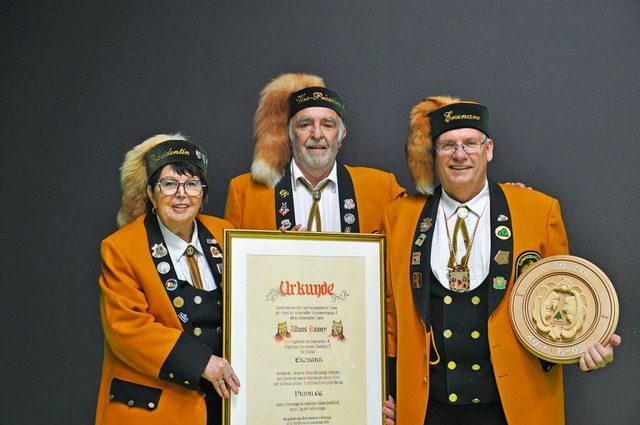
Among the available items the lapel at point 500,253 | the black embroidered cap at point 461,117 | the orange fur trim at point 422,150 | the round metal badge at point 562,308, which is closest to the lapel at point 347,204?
the orange fur trim at point 422,150

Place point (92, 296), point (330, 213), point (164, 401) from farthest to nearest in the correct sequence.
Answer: point (92, 296) → point (330, 213) → point (164, 401)

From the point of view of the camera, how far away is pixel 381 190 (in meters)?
3.70

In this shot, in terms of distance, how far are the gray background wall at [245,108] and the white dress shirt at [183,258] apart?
1.27 m

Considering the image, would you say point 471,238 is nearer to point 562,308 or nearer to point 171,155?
point 562,308

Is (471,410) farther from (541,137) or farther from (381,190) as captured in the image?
(541,137)

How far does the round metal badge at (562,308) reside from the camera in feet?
8.94

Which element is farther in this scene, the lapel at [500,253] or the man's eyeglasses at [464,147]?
the man's eyeglasses at [464,147]

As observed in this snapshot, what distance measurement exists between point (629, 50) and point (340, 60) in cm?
172

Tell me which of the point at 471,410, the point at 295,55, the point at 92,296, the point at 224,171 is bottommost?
the point at 471,410

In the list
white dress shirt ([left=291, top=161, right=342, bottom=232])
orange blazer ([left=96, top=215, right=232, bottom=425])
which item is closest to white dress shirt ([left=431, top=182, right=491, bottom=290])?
white dress shirt ([left=291, top=161, right=342, bottom=232])

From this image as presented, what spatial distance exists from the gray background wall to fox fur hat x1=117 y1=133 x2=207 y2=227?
1.15 metres

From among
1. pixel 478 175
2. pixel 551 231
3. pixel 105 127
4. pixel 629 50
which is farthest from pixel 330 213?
pixel 629 50

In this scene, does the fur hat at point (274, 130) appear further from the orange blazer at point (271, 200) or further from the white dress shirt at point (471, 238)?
the white dress shirt at point (471, 238)

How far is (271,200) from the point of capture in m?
3.55
